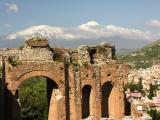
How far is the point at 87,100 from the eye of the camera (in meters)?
25.2

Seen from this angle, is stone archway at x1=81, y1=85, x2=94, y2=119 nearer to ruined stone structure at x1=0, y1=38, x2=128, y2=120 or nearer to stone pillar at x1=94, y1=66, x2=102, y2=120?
ruined stone structure at x1=0, y1=38, x2=128, y2=120

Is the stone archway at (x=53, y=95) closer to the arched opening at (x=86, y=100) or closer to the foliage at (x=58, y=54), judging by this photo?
the foliage at (x=58, y=54)

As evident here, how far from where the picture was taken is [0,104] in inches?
Result: 867

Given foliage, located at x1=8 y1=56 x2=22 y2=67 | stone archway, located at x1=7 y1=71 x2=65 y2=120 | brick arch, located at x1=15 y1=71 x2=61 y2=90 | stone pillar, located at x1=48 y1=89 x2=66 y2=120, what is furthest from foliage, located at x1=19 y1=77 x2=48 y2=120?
foliage, located at x1=8 y1=56 x2=22 y2=67

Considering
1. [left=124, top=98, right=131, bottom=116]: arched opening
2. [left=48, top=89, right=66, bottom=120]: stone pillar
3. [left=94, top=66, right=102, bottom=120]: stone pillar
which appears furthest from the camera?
[left=124, top=98, right=131, bottom=116]: arched opening

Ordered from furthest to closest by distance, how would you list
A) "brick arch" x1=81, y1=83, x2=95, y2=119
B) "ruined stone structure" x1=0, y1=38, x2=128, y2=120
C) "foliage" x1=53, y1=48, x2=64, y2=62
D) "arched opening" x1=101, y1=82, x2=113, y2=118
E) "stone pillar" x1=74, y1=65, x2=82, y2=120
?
"arched opening" x1=101, y1=82, x2=113, y2=118 → "brick arch" x1=81, y1=83, x2=95, y2=119 → "foliage" x1=53, y1=48, x2=64, y2=62 → "stone pillar" x1=74, y1=65, x2=82, y2=120 → "ruined stone structure" x1=0, y1=38, x2=128, y2=120

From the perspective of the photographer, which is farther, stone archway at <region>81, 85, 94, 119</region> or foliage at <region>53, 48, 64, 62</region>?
stone archway at <region>81, 85, 94, 119</region>

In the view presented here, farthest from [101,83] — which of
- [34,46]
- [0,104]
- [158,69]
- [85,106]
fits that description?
[158,69]

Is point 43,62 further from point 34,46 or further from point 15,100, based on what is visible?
point 15,100

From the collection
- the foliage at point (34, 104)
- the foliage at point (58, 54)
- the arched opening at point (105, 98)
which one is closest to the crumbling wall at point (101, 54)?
the arched opening at point (105, 98)

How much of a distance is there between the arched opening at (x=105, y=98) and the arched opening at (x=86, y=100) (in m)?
1.15

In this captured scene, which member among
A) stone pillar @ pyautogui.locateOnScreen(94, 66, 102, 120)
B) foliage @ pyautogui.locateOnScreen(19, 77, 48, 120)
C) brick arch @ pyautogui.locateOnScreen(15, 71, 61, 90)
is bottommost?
foliage @ pyautogui.locateOnScreen(19, 77, 48, 120)

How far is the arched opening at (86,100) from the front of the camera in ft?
82.0

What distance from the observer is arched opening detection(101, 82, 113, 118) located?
1011 inches
